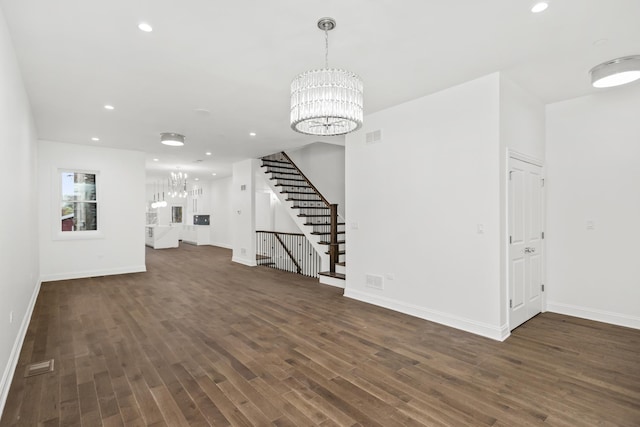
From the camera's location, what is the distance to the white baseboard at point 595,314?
3908 mm

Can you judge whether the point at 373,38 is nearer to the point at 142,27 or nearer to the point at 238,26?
the point at 238,26

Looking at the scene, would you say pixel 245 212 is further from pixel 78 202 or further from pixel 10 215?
pixel 10 215

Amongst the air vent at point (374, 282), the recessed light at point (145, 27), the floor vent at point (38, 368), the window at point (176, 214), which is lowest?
the floor vent at point (38, 368)

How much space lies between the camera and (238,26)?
2637 millimetres

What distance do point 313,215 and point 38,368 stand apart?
5.59 m

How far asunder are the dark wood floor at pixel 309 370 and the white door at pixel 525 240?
270mm

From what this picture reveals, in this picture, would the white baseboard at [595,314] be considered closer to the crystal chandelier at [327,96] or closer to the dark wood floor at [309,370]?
the dark wood floor at [309,370]

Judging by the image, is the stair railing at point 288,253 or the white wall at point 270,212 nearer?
the stair railing at point 288,253

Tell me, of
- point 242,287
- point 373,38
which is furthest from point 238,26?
point 242,287

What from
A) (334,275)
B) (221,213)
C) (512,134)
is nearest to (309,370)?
(334,275)

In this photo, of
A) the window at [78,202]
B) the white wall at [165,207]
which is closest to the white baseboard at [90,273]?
the window at [78,202]

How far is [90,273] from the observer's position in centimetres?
704

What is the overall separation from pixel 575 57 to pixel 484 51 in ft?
3.22

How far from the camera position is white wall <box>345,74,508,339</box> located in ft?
12.0
